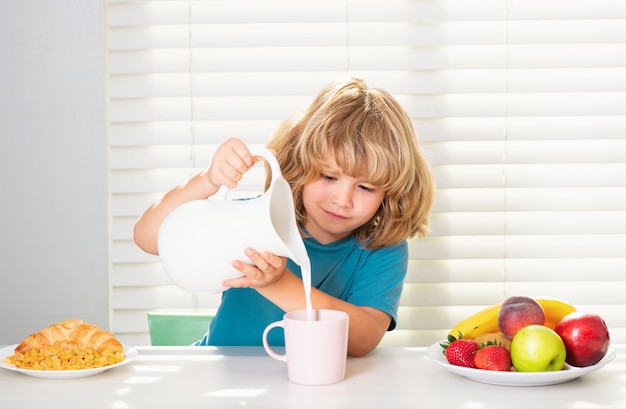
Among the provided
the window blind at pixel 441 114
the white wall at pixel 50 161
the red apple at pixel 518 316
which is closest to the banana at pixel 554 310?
the red apple at pixel 518 316

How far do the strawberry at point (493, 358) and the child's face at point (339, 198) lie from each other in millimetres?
357

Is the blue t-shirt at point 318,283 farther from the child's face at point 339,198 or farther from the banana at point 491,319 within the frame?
the banana at point 491,319

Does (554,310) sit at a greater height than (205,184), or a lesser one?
lesser

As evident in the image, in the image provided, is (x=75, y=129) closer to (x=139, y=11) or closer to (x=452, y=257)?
(x=139, y=11)

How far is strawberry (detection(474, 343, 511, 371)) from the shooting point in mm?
969

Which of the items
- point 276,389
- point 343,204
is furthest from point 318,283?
point 276,389

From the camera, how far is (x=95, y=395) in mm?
929

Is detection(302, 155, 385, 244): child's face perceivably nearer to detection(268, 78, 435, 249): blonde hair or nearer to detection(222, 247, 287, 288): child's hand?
detection(268, 78, 435, 249): blonde hair

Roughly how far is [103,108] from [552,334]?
1.36m

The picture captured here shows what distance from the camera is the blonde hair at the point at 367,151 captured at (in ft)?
4.04

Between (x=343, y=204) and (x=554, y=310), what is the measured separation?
37 cm

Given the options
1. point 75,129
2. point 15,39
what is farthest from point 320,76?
point 15,39

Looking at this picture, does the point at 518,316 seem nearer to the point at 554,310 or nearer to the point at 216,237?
the point at 554,310

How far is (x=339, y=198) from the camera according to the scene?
48.5 inches
